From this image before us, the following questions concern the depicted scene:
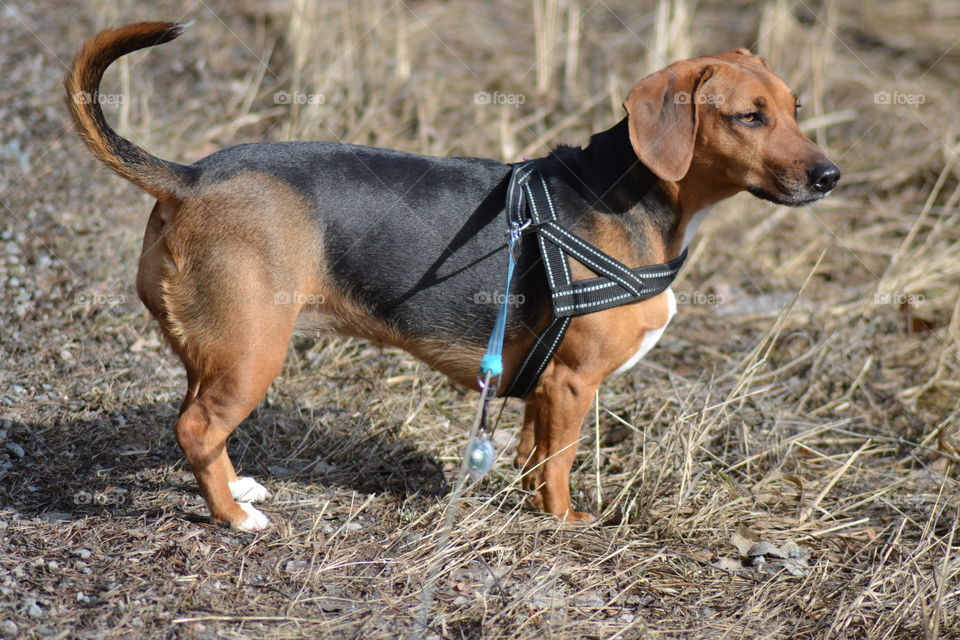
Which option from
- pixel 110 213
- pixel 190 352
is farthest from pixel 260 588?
pixel 110 213

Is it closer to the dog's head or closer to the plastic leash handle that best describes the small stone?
the plastic leash handle

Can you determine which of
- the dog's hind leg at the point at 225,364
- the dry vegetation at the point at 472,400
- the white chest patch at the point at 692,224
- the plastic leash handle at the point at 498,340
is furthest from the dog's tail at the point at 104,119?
the white chest patch at the point at 692,224

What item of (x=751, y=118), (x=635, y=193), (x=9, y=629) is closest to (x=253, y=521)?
(x=9, y=629)

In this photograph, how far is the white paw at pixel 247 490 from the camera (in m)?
3.88

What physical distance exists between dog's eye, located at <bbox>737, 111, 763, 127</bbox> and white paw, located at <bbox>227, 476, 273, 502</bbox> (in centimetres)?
259

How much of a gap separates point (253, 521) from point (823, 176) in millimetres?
2667

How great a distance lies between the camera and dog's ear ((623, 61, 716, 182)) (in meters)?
3.46

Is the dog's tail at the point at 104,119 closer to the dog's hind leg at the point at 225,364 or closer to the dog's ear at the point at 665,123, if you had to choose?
the dog's hind leg at the point at 225,364

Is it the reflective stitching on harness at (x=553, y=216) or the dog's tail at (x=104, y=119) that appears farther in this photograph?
the reflective stitching on harness at (x=553, y=216)

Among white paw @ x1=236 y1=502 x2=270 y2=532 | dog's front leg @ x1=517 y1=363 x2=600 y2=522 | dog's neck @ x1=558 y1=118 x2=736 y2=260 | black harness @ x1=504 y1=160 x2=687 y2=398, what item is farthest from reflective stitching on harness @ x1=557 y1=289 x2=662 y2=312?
white paw @ x1=236 y1=502 x2=270 y2=532

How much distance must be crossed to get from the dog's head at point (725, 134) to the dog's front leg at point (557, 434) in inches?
37.6

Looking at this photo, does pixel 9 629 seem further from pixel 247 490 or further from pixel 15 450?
pixel 15 450

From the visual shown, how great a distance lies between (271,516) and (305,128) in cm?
372

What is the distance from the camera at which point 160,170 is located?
3424mm
